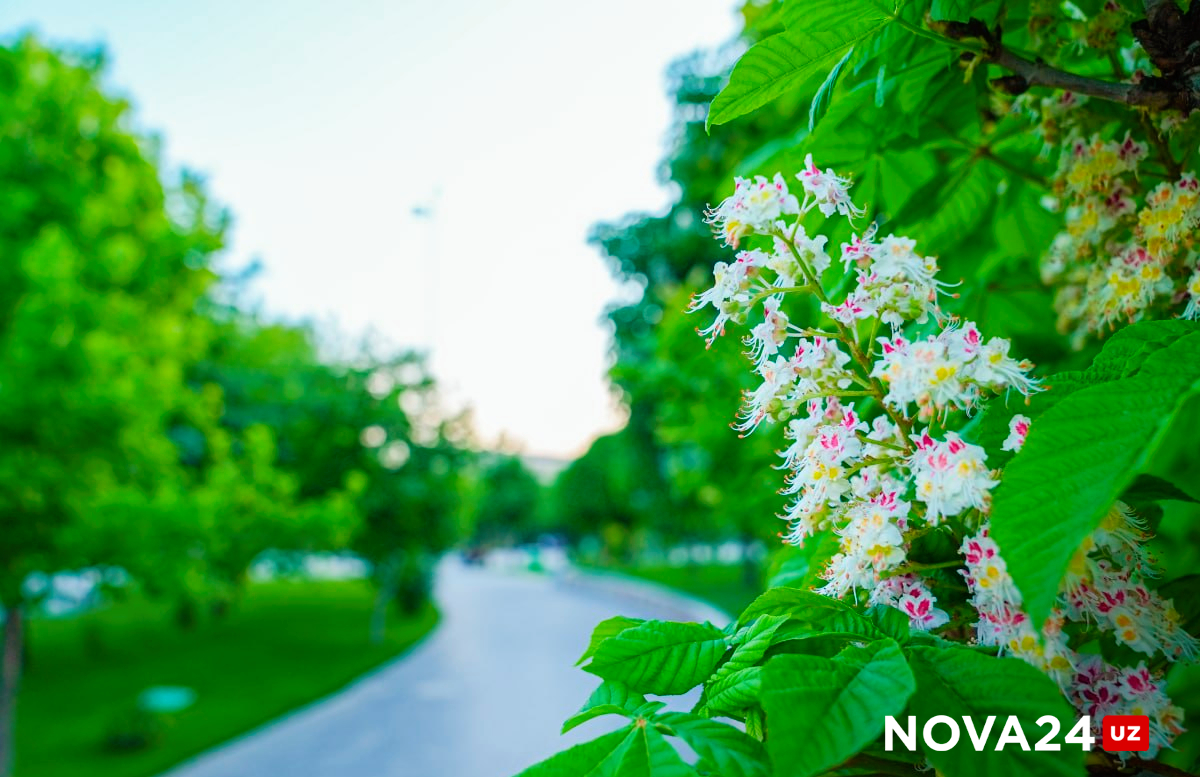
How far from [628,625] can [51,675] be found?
1519 centimetres

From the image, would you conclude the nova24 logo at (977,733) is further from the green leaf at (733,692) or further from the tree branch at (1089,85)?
the tree branch at (1089,85)

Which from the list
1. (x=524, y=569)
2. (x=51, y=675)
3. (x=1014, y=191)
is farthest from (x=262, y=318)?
(x=524, y=569)

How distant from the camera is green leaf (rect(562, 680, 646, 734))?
74 centimetres

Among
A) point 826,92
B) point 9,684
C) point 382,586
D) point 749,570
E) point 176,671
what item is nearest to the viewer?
point 826,92

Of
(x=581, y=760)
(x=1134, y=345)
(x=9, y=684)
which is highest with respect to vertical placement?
(x=1134, y=345)

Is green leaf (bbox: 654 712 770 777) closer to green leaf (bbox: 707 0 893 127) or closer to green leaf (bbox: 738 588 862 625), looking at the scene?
green leaf (bbox: 738 588 862 625)

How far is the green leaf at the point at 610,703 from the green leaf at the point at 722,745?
4cm

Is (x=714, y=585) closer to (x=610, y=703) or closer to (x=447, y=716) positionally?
(x=447, y=716)

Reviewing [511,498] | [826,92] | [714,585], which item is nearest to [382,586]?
[714,585]

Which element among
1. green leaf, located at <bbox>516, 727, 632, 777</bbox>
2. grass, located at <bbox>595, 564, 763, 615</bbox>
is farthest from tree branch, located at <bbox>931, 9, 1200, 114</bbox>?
grass, located at <bbox>595, 564, 763, 615</bbox>

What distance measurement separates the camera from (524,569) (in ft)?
155

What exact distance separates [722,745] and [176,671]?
14.8 meters

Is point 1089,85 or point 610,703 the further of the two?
point 1089,85

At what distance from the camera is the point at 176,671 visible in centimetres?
1316
